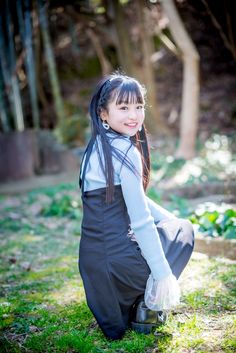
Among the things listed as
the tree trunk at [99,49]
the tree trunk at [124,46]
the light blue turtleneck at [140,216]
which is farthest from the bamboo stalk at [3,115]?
the light blue turtleneck at [140,216]

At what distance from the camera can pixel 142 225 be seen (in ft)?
7.43

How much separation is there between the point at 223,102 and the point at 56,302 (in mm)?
10690

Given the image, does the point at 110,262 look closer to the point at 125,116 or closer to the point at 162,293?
the point at 162,293

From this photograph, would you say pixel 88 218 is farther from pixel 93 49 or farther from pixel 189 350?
pixel 93 49

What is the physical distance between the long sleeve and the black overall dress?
9 cm

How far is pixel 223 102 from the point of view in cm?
1270

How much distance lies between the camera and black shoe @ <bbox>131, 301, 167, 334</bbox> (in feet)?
7.86

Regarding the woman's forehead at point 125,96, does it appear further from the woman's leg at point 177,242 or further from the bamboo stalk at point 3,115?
the bamboo stalk at point 3,115

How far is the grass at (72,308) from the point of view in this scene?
2.29 meters

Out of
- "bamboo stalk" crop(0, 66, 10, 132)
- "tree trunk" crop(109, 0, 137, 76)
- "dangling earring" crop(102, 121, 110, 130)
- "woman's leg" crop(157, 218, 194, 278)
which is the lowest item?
"woman's leg" crop(157, 218, 194, 278)

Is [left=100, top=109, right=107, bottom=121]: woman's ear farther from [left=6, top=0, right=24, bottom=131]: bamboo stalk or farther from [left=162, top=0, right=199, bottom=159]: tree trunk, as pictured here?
[left=6, top=0, right=24, bottom=131]: bamboo stalk

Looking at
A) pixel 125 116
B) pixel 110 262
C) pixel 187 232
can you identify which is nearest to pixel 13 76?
pixel 125 116

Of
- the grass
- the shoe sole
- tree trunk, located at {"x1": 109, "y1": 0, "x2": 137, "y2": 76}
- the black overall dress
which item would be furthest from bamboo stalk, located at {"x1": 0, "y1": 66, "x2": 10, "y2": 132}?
the shoe sole

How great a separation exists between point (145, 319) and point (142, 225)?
21.0 inches
